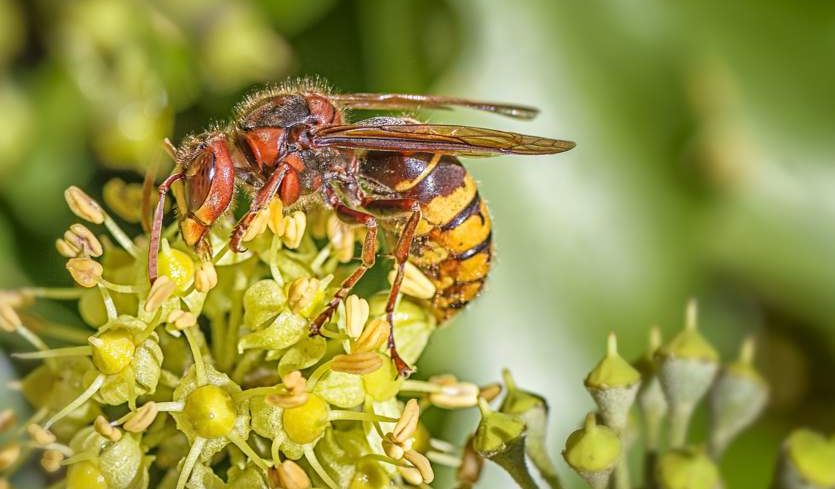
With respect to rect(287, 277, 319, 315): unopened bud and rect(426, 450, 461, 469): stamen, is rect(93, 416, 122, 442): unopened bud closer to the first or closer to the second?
rect(287, 277, 319, 315): unopened bud

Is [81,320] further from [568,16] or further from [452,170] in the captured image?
[568,16]

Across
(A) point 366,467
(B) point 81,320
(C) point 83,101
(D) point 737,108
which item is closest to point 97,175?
(C) point 83,101

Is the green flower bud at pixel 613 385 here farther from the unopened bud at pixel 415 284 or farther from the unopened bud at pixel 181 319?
the unopened bud at pixel 181 319

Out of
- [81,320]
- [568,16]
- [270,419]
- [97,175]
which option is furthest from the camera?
[568,16]

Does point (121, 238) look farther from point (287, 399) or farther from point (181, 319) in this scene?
point (287, 399)

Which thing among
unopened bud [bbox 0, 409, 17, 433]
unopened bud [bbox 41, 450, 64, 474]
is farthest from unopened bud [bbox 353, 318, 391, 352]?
unopened bud [bbox 0, 409, 17, 433]

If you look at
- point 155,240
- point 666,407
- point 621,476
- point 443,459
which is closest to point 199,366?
point 155,240
